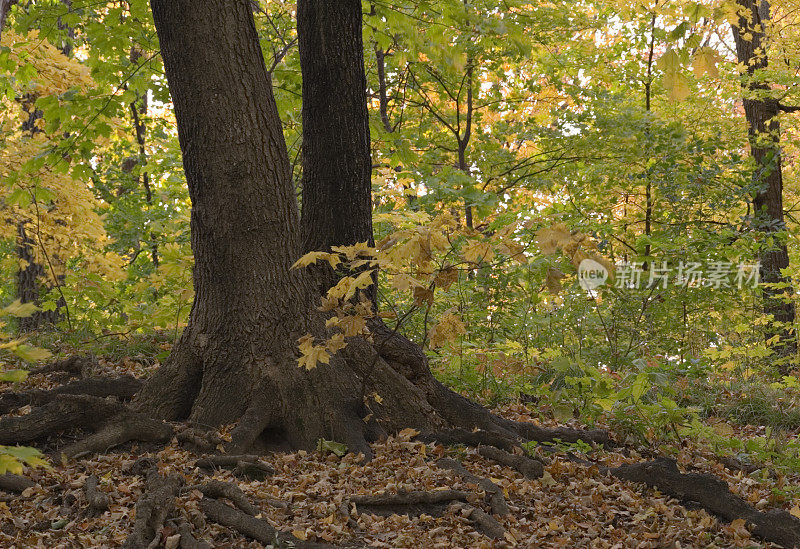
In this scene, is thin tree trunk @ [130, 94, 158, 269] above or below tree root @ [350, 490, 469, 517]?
above

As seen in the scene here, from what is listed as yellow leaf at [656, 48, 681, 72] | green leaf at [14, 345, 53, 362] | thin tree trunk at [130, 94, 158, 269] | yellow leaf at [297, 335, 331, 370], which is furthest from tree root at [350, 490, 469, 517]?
thin tree trunk at [130, 94, 158, 269]

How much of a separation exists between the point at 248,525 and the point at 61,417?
1.73 m

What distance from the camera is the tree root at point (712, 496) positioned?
342 cm

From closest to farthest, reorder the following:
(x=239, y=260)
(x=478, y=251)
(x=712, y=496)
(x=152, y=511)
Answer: (x=152, y=511) → (x=478, y=251) → (x=712, y=496) → (x=239, y=260)

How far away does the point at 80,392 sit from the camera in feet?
15.3

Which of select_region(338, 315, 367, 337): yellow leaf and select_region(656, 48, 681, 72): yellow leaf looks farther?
select_region(338, 315, 367, 337): yellow leaf

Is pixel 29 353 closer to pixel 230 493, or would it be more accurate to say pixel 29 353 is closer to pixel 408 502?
pixel 230 493

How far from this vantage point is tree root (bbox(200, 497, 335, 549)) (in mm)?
3018

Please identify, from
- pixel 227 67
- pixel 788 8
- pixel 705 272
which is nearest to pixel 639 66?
pixel 788 8

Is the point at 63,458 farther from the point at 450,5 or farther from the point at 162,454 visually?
the point at 450,5

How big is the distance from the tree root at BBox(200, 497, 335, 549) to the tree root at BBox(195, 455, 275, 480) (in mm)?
508

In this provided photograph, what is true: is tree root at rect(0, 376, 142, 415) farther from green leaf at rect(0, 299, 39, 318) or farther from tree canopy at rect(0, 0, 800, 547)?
green leaf at rect(0, 299, 39, 318)

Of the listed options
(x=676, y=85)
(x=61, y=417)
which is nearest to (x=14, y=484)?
(x=61, y=417)

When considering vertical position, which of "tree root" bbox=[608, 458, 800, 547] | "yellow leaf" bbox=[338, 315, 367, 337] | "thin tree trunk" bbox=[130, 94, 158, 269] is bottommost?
"tree root" bbox=[608, 458, 800, 547]
